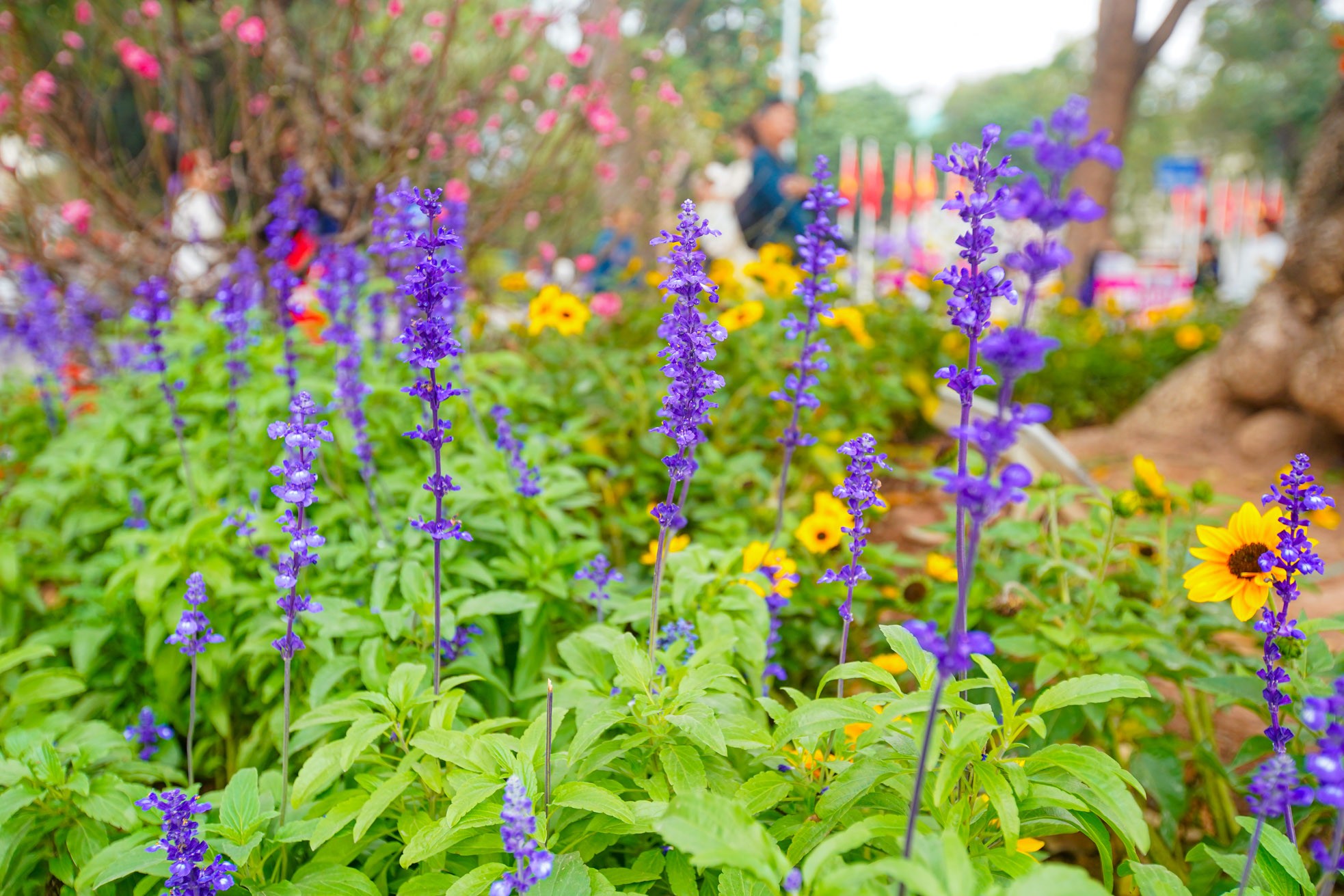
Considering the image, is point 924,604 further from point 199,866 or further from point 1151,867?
point 199,866

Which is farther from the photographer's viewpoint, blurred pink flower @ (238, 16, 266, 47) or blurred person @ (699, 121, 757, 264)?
blurred person @ (699, 121, 757, 264)

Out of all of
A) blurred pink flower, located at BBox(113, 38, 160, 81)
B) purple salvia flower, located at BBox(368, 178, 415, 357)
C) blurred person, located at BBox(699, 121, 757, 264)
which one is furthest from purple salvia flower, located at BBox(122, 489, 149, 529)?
blurred person, located at BBox(699, 121, 757, 264)

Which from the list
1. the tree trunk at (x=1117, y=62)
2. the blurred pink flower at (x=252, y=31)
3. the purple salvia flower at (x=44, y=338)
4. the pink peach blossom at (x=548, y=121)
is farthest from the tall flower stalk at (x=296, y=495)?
the tree trunk at (x=1117, y=62)

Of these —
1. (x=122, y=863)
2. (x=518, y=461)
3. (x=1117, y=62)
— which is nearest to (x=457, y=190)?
(x=518, y=461)

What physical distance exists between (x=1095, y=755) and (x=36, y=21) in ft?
34.8

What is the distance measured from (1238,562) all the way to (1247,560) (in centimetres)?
2

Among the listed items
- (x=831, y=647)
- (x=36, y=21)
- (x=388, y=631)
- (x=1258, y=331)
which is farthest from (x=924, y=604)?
(x=36, y=21)

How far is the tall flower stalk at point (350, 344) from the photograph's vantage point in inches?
94.8

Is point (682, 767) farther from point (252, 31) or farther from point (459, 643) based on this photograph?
point (252, 31)

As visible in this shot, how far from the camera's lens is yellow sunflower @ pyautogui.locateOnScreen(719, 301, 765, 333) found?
11.9 ft

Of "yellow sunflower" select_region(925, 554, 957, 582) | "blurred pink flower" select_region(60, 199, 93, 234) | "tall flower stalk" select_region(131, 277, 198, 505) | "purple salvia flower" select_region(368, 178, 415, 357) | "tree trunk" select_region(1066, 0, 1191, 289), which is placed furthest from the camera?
"tree trunk" select_region(1066, 0, 1191, 289)

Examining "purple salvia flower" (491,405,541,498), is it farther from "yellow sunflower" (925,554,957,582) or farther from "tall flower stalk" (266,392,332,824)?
"yellow sunflower" (925,554,957,582)

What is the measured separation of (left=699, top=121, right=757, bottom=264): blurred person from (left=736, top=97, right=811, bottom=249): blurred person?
7cm

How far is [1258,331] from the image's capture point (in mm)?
5223
